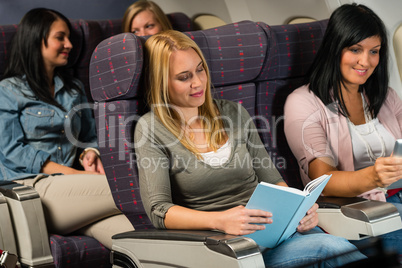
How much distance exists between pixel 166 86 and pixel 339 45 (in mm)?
740

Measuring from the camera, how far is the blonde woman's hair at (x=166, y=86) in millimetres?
1779

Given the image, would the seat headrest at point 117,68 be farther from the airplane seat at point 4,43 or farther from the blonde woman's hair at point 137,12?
the blonde woman's hair at point 137,12

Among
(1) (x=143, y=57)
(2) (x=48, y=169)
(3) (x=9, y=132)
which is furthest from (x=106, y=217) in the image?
(1) (x=143, y=57)

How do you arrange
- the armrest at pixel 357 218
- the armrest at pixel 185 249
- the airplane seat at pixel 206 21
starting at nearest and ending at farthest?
1. the armrest at pixel 185 249
2. the armrest at pixel 357 218
3. the airplane seat at pixel 206 21

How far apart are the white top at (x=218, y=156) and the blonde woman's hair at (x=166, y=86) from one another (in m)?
0.02

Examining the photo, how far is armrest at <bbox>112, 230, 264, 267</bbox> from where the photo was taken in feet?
4.59

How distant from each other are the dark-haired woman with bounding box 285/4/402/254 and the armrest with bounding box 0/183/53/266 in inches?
40.1

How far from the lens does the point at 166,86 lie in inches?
70.3

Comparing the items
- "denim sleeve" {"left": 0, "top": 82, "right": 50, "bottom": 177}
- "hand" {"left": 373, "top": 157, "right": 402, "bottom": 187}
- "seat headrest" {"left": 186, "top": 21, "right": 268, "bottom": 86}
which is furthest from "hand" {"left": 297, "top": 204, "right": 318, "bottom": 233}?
"denim sleeve" {"left": 0, "top": 82, "right": 50, "bottom": 177}

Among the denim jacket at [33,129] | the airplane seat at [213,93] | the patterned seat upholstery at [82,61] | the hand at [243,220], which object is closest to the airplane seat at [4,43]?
the patterned seat upholstery at [82,61]

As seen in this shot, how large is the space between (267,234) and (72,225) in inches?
39.7

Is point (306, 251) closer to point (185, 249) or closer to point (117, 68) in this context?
point (185, 249)

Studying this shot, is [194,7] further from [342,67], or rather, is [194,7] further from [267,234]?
[267,234]

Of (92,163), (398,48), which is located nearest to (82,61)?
(92,163)
